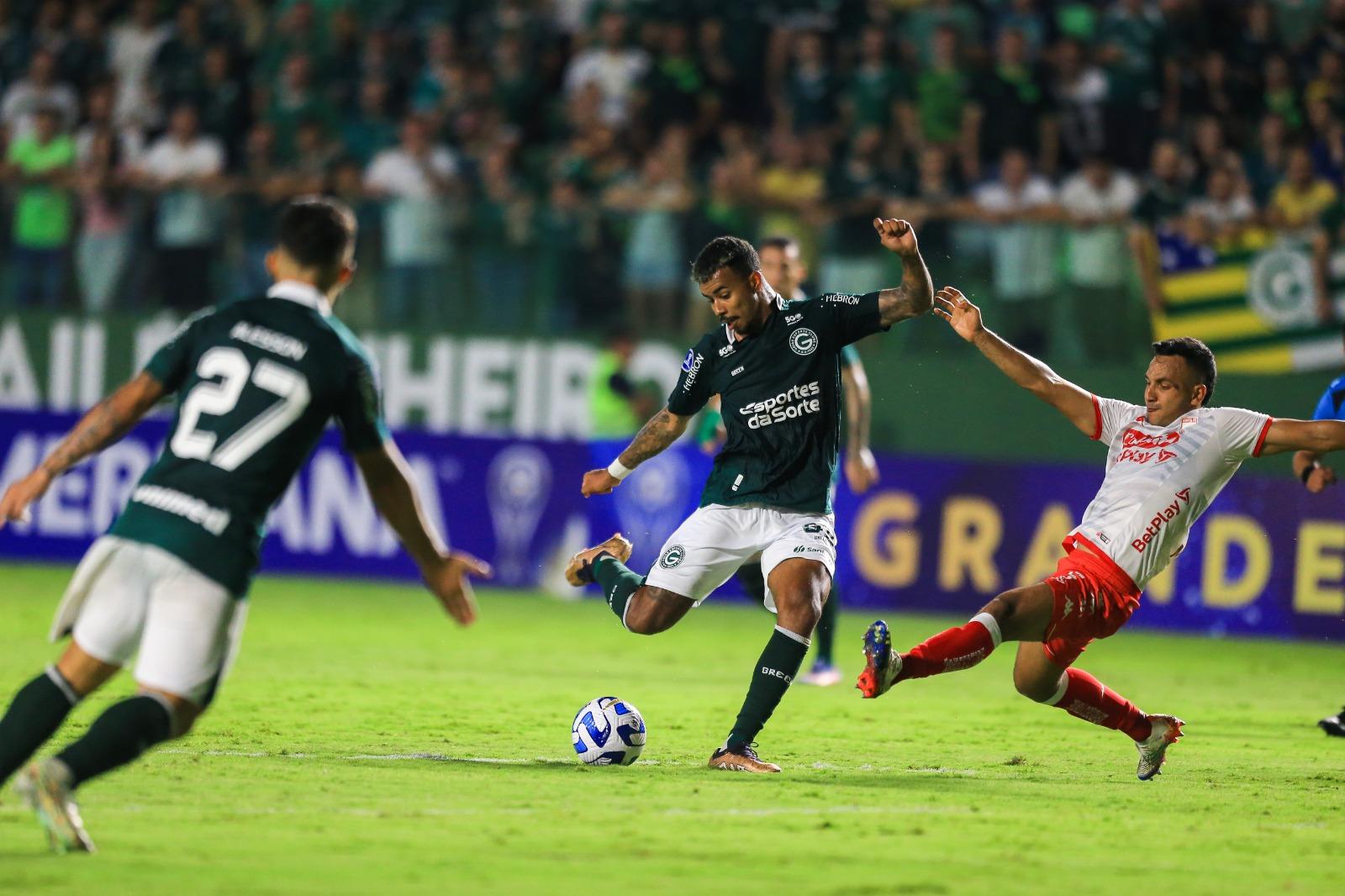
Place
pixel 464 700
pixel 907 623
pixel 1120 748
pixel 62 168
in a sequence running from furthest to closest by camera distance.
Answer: pixel 62 168 → pixel 907 623 → pixel 464 700 → pixel 1120 748

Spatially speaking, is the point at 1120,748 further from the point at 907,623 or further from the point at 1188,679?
the point at 907,623

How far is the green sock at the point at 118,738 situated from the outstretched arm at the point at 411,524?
0.95 m

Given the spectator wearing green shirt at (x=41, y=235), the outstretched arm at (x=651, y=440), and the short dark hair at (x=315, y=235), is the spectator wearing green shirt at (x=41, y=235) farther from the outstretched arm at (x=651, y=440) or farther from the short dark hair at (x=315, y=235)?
the short dark hair at (x=315, y=235)

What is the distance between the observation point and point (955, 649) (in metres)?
8.26

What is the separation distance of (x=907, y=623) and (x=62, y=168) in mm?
9967

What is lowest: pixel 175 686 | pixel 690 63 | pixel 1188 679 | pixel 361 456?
pixel 1188 679

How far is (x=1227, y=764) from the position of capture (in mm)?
9398

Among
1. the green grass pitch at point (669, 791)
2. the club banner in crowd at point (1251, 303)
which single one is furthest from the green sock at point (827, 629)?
the club banner in crowd at point (1251, 303)

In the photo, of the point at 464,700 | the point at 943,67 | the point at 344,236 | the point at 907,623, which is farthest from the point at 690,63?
the point at 344,236

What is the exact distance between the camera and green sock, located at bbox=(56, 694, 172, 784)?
591 cm

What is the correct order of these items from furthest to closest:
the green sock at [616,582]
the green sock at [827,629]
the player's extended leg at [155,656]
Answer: the green sock at [827,629], the green sock at [616,582], the player's extended leg at [155,656]

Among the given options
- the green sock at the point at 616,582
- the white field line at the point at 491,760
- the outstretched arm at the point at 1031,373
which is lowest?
the white field line at the point at 491,760

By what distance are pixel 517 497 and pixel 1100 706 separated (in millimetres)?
9866

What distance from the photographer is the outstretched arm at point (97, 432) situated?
6.17 metres
